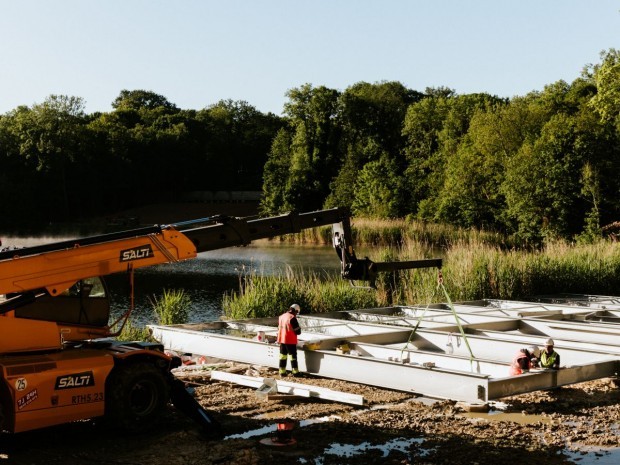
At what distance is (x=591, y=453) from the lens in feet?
24.1

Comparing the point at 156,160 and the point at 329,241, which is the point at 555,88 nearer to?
the point at 329,241

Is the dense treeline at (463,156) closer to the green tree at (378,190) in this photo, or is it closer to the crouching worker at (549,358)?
the green tree at (378,190)

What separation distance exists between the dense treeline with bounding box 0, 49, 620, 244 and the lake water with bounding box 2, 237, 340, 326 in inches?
550

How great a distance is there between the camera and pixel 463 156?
52.9 meters

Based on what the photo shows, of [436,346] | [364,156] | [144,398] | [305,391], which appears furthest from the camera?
[364,156]

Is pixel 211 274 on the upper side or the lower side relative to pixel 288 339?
lower

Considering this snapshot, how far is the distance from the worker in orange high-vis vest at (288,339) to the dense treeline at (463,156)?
30112 mm

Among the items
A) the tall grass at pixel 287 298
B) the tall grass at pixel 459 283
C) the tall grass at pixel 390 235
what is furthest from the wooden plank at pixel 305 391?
the tall grass at pixel 390 235

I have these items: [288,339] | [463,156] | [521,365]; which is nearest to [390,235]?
[463,156]

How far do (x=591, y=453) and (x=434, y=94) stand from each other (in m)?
75.7

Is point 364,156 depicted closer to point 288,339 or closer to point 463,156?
point 463,156

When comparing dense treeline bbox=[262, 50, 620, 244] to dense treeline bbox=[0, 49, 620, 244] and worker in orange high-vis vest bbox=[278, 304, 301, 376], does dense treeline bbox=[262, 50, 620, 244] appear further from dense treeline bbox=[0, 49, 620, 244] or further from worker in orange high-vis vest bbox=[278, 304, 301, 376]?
worker in orange high-vis vest bbox=[278, 304, 301, 376]

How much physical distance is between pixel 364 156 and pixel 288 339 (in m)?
58.0

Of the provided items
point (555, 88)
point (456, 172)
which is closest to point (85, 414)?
point (456, 172)
